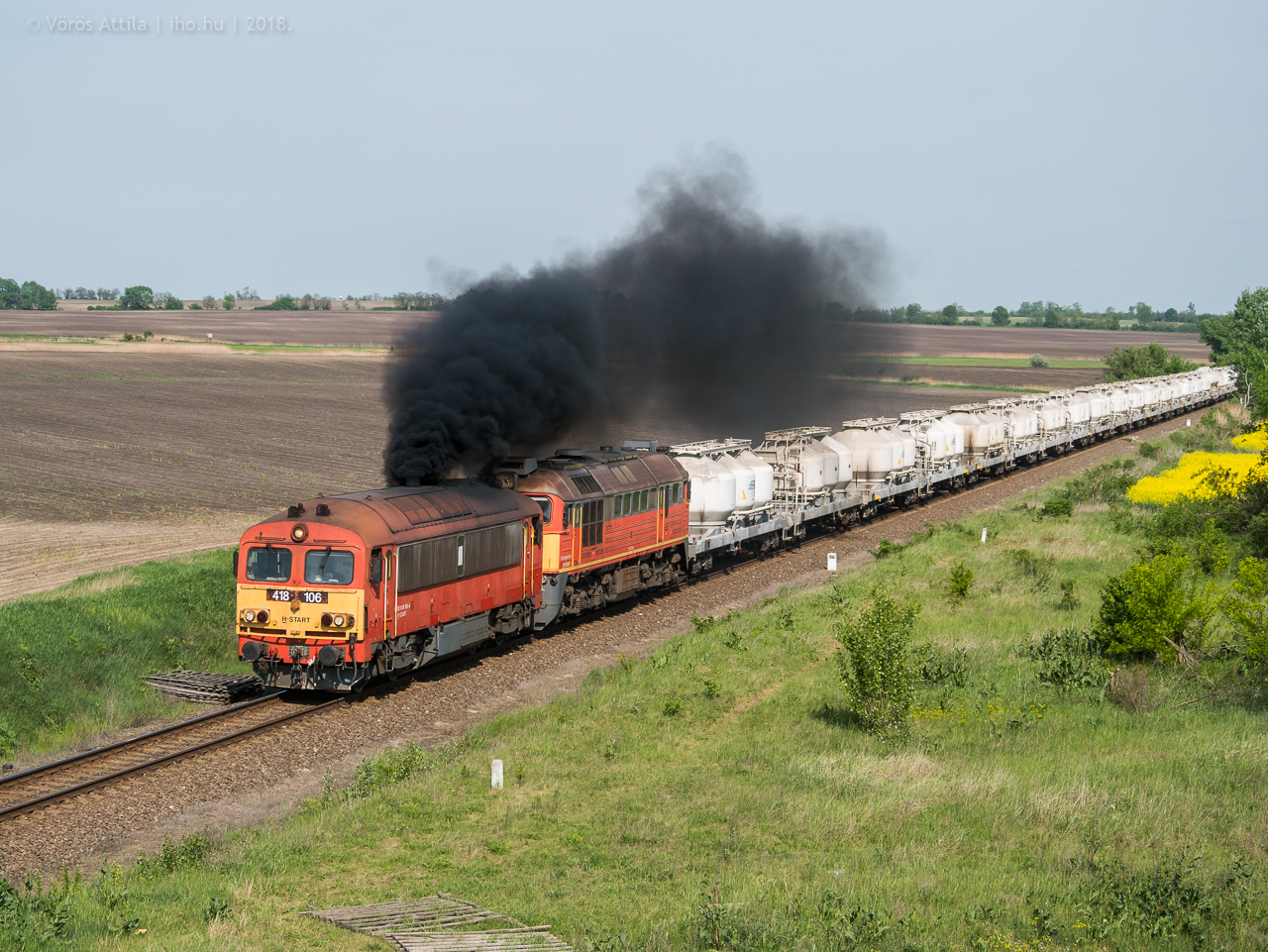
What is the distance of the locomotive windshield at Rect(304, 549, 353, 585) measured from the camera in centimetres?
1959

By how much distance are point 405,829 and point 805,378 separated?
148 ft

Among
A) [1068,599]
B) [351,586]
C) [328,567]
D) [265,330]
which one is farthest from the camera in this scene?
[265,330]

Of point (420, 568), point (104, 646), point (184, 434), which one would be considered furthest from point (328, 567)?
point (184, 434)

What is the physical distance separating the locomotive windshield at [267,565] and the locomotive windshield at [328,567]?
452 mm

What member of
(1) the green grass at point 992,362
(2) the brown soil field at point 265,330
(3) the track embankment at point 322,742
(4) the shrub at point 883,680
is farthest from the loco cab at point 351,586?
(1) the green grass at point 992,362

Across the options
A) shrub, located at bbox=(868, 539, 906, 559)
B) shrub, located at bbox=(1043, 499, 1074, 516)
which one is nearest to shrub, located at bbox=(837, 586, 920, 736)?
shrub, located at bbox=(868, 539, 906, 559)

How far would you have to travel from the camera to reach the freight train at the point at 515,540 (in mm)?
19828

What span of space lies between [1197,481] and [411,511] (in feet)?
99.0

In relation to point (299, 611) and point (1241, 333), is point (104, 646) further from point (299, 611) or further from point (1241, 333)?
point (1241, 333)

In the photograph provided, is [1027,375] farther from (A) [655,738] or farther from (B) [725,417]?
(A) [655,738]

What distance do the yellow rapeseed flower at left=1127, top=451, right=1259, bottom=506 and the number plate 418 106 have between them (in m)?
28.9

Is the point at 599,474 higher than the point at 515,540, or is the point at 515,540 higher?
the point at 599,474

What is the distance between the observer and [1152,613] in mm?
20500

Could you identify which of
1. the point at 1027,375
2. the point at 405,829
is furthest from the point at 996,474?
the point at 1027,375
